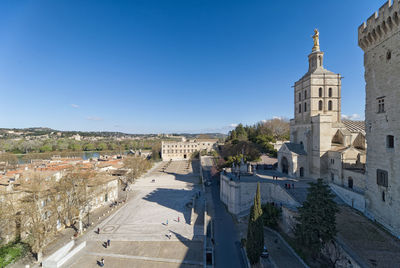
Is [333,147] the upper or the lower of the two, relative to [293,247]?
upper

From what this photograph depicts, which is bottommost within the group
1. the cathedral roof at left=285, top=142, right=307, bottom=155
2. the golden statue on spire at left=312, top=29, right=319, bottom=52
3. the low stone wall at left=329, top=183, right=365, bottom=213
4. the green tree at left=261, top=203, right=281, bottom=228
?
the green tree at left=261, top=203, right=281, bottom=228

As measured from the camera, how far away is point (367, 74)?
14.1m

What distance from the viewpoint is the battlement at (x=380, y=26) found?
1117 cm

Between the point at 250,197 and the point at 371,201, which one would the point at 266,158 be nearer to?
the point at 250,197

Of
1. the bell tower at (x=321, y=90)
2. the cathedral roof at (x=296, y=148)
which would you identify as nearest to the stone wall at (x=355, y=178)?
the cathedral roof at (x=296, y=148)

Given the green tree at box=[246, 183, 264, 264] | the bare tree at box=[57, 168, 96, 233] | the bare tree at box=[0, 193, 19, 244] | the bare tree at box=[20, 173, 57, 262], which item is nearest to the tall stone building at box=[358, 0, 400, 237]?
the green tree at box=[246, 183, 264, 264]

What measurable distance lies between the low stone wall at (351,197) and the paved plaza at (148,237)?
13777 mm

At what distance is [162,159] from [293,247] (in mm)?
67707

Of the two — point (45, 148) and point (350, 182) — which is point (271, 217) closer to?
point (350, 182)

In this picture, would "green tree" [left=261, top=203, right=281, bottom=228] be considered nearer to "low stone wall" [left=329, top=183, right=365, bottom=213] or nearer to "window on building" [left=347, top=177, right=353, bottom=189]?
"low stone wall" [left=329, top=183, right=365, bottom=213]

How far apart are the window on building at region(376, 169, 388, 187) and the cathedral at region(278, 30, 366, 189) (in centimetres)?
698

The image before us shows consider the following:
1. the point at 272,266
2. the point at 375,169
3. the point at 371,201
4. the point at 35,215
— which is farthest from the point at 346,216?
the point at 35,215

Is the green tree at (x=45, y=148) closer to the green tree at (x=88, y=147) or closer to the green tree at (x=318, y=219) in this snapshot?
the green tree at (x=88, y=147)

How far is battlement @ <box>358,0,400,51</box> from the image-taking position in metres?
11.2
